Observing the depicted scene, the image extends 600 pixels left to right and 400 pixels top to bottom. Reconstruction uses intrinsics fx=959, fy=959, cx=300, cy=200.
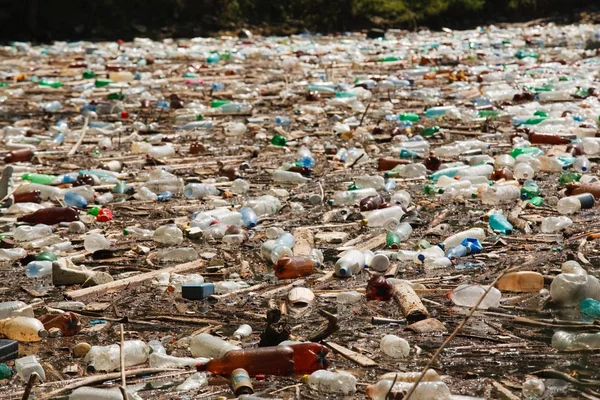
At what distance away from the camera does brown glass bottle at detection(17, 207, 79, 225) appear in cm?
553

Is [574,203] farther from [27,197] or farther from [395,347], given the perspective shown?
[27,197]

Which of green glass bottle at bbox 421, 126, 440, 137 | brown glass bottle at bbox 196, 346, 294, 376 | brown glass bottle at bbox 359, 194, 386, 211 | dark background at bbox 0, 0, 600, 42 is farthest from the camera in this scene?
dark background at bbox 0, 0, 600, 42

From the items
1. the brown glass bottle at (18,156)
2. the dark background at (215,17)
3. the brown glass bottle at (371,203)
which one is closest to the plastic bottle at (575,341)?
the brown glass bottle at (371,203)

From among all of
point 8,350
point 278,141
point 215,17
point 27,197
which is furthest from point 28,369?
point 215,17

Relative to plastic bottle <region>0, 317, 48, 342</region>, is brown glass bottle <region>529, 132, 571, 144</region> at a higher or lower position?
lower

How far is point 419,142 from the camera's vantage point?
24.8 feet

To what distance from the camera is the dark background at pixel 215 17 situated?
65.7 ft

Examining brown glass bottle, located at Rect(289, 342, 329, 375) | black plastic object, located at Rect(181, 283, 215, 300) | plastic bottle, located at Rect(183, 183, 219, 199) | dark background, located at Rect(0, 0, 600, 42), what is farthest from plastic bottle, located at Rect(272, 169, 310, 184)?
dark background, located at Rect(0, 0, 600, 42)

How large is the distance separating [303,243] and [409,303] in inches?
44.0

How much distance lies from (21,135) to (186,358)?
19.0 ft

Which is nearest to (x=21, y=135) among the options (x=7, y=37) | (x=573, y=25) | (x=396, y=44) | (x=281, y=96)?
(x=281, y=96)

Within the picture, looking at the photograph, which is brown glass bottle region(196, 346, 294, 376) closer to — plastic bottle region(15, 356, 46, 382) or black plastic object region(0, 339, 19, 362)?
plastic bottle region(15, 356, 46, 382)

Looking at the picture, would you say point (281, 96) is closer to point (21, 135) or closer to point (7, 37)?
point (21, 135)

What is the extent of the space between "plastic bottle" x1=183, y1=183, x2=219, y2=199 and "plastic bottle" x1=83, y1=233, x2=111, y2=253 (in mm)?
1200
